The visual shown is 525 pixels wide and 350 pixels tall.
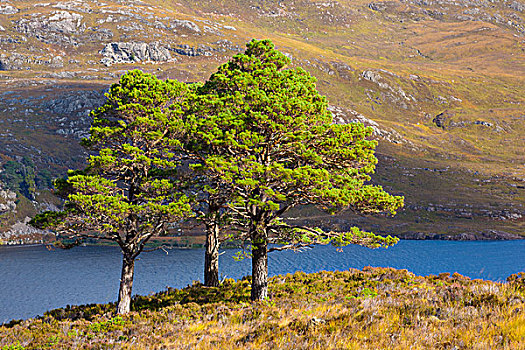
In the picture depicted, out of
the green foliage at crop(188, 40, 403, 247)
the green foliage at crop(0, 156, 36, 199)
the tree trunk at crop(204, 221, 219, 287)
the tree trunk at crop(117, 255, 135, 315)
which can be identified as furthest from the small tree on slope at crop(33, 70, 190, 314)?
the green foliage at crop(0, 156, 36, 199)

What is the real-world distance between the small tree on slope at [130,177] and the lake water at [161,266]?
41960mm

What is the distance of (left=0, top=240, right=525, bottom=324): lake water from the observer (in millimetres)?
64625

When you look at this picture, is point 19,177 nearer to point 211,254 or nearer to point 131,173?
point 131,173

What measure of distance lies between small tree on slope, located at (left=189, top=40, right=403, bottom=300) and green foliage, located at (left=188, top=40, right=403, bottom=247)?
→ 46 millimetres

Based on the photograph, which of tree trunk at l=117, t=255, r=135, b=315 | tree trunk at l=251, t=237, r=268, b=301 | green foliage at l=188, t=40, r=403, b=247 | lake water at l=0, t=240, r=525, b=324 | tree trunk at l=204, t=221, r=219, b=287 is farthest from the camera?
lake water at l=0, t=240, r=525, b=324

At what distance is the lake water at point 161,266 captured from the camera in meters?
64.6

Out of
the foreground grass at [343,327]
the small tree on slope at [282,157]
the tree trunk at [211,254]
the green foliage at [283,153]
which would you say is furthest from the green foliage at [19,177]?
the small tree on slope at [282,157]

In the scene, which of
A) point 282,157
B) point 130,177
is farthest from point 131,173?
point 282,157

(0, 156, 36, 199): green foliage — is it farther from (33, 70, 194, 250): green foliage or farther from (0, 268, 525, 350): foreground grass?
(0, 268, 525, 350): foreground grass

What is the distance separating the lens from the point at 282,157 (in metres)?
21.6

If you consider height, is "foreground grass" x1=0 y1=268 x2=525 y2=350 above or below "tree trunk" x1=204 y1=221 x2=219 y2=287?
above

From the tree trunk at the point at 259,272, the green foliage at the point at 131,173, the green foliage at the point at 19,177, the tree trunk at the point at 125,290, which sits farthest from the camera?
the green foliage at the point at 19,177

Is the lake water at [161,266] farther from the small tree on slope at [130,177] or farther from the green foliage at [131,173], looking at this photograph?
the green foliage at [131,173]

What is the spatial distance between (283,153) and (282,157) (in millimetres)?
1229
